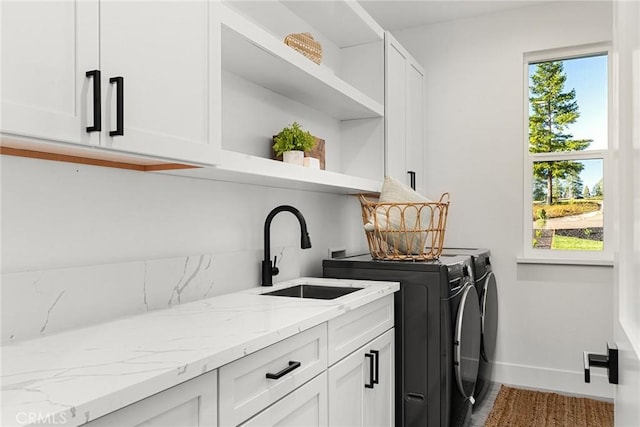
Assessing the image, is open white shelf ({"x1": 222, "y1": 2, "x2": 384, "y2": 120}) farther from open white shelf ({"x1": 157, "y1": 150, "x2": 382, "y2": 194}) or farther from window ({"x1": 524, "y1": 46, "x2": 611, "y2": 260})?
window ({"x1": 524, "y1": 46, "x2": 611, "y2": 260})

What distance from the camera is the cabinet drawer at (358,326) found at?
1681 millimetres

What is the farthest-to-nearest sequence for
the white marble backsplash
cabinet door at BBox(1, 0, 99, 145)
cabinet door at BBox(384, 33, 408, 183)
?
cabinet door at BBox(384, 33, 408, 183) → the white marble backsplash → cabinet door at BBox(1, 0, 99, 145)

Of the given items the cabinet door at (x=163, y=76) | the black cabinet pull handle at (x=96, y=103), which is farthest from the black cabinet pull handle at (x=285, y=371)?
the black cabinet pull handle at (x=96, y=103)

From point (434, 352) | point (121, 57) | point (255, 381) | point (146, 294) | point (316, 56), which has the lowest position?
point (434, 352)

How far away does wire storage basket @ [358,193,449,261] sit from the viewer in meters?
2.46

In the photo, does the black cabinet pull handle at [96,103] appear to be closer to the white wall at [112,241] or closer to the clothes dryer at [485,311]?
the white wall at [112,241]

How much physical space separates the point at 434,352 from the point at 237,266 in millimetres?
983

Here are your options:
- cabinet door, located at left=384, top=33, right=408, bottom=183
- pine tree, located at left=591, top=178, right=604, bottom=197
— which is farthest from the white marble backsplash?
pine tree, located at left=591, top=178, right=604, bottom=197

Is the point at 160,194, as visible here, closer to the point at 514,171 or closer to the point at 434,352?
the point at 434,352

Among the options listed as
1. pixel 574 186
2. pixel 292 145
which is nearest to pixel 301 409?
pixel 292 145

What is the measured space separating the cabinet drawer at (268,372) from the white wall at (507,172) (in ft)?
7.32

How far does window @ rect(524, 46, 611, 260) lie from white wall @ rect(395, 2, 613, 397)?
98mm

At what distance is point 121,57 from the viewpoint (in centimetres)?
116

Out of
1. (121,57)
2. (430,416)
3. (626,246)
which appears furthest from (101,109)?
(430,416)
